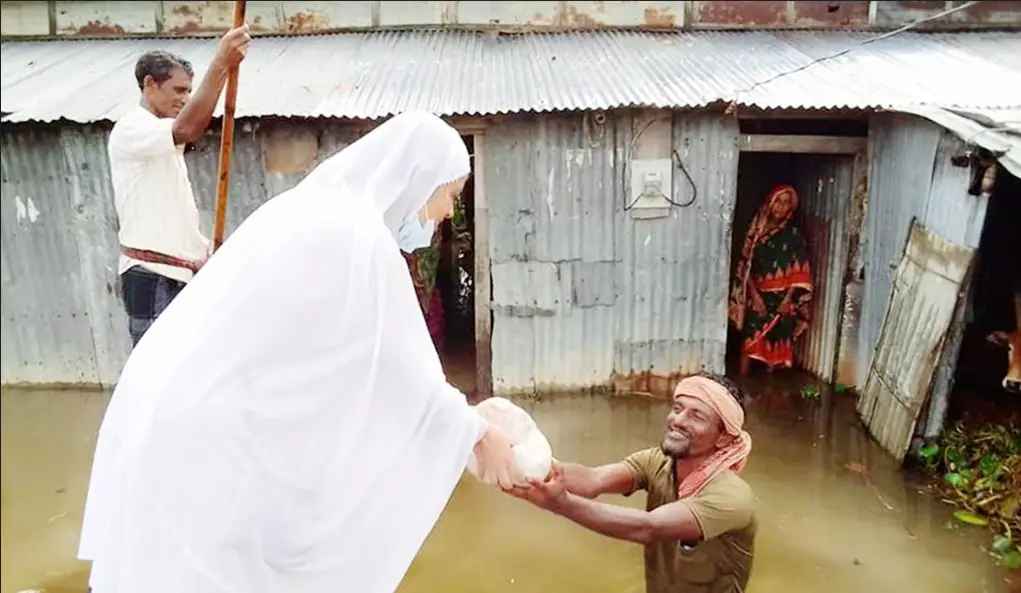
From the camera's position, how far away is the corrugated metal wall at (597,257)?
5.93 m

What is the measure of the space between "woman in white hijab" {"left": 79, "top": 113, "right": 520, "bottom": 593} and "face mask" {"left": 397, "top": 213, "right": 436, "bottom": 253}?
0.16 ft

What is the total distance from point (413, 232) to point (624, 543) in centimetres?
253

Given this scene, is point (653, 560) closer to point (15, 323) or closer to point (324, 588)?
point (324, 588)

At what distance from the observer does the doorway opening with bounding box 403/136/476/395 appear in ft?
21.9

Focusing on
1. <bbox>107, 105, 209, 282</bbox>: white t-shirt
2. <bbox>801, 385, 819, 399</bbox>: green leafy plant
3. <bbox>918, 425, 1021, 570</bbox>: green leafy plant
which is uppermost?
<bbox>107, 105, 209, 282</bbox>: white t-shirt

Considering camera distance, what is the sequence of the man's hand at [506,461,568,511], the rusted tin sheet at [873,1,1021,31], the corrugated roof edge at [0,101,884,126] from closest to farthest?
the man's hand at [506,461,568,511]
the corrugated roof edge at [0,101,884,126]
the rusted tin sheet at [873,1,1021,31]

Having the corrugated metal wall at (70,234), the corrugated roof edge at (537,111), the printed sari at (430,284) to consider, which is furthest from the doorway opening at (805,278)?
the corrugated metal wall at (70,234)

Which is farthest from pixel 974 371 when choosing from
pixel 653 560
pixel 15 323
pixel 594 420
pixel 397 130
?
pixel 15 323

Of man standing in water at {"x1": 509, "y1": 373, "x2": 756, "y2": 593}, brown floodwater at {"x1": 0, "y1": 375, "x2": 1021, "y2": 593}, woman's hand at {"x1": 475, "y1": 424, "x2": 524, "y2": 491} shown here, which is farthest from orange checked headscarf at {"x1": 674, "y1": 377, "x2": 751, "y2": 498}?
brown floodwater at {"x1": 0, "y1": 375, "x2": 1021, "y2": 593}

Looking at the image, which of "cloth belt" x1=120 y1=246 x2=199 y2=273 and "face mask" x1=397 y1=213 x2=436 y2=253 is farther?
"cloth belt" x1=120 y1=246 x2=199 y2=273

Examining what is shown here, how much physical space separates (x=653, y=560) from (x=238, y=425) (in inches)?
53.9

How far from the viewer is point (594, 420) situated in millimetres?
6035

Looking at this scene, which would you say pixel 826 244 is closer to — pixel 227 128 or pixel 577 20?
pixel 577 20

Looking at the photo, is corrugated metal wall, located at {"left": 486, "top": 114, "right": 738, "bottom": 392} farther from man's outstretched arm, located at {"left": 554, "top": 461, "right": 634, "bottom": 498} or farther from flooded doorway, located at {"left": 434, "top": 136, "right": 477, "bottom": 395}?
man's outstretched arm, located at {"left": 554, "top": 461, "right": 634, "bottom": 498}
